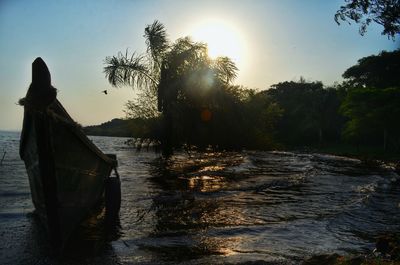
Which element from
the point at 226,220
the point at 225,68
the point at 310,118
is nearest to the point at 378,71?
the point at 310,118

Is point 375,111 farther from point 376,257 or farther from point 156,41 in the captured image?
point 376,257

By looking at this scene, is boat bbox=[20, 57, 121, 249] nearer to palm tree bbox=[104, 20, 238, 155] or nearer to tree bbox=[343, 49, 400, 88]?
palm tree bbox=[104, 20, 238, 155]

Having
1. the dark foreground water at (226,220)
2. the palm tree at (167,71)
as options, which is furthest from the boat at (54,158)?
the palm tree at (167,71)

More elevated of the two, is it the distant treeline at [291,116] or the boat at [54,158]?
the distant treeline at [291,116]

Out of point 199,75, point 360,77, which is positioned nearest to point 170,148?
point 199,75

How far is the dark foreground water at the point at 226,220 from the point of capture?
7.13m

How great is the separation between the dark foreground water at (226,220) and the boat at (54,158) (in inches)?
25.2

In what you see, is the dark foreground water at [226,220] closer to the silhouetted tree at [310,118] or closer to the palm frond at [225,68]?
the palm frond at [225,68]

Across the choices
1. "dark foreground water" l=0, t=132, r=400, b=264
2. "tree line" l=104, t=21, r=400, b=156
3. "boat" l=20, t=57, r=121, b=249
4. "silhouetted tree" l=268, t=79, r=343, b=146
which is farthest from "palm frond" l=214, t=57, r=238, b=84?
"silhouetted tree" l=268, t=79, r=343, b=146

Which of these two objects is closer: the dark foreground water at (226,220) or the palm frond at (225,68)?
the dark foreground water at (226,220)

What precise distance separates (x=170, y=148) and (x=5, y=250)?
53.3ft

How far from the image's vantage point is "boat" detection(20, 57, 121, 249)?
22.8ft

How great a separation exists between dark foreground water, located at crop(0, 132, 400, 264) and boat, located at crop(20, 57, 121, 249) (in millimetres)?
640

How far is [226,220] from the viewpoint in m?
9.93
